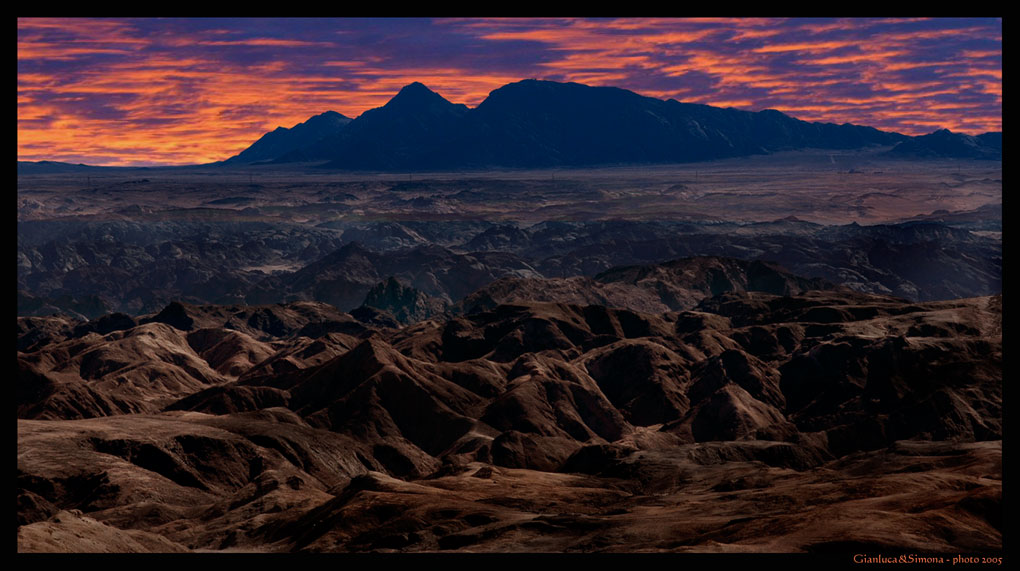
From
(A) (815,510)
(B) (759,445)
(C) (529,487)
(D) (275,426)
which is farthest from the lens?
(D) (275,426)

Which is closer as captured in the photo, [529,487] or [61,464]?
[529,487]
